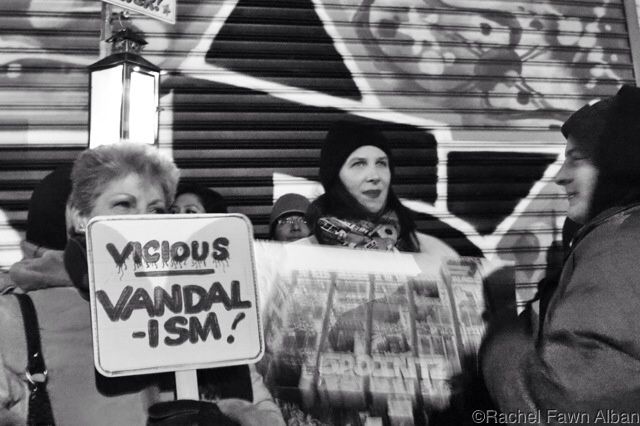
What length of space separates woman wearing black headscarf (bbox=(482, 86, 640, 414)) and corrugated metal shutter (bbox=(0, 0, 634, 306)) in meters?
3.22

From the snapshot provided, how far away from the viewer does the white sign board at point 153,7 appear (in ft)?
12.0

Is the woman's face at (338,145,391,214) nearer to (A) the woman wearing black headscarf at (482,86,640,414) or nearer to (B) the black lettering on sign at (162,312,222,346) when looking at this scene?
(A) the woman wearing black headscarf at (482,86,640,414)

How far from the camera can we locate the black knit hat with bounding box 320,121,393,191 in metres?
3.92

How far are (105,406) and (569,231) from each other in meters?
3.47

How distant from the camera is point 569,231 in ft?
15.2

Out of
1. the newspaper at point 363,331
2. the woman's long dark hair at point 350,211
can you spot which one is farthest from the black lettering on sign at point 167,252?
the woman's long dark hair at point 350,211

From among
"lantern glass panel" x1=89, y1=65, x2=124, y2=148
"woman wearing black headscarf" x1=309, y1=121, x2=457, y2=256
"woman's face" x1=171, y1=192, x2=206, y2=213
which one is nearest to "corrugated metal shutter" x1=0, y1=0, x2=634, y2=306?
"lantern glass panel" x1=89, y1=65, x2=124, y2=148

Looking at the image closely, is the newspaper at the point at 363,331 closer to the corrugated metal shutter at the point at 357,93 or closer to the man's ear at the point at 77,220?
the man's ear at the point at 77,220

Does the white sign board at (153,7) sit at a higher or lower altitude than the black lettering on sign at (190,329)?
higher

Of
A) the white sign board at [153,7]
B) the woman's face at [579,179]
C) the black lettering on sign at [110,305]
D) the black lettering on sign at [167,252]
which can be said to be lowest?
the black lettering on sign at [110,305]

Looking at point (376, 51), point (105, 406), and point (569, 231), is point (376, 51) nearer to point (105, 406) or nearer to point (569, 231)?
point (569, 231)

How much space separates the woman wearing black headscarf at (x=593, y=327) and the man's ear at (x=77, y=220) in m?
1.36

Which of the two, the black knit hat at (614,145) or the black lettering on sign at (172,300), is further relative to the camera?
the black knit hat at (614,145)

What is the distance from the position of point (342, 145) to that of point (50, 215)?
1654 mm
